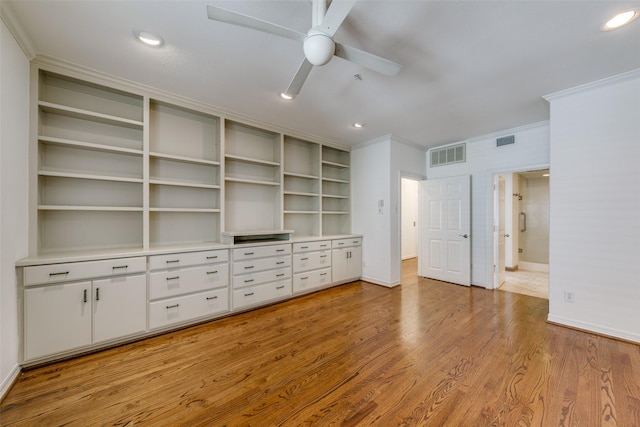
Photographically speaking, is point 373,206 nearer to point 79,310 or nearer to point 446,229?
point 446,229

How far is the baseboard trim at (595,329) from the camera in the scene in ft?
8.08

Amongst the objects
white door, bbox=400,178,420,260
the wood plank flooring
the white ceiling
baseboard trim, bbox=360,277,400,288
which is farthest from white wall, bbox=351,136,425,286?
white door, bbox=400,178,420,260

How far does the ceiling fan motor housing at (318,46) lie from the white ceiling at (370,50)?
312mm

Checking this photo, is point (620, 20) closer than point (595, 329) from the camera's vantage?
Yes

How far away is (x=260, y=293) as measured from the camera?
3389 mm

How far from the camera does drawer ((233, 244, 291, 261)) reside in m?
3.20

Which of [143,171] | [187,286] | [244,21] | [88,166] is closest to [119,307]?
[187,286]

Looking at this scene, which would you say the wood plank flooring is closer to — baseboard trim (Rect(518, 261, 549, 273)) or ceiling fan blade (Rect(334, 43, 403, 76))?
ceiling fan blade (Rect(334, 43, 403, 76))

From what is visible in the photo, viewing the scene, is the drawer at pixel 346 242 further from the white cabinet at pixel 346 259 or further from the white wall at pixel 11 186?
the white wall at pixel 11 186

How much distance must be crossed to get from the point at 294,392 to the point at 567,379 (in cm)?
212

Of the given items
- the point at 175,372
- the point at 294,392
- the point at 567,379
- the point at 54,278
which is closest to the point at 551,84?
the point at 567,379

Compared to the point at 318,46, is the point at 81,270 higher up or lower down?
lower down

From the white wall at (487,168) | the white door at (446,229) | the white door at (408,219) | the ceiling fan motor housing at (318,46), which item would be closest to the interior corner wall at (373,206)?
the white door at (446,229)

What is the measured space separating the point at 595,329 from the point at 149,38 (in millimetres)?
5167
